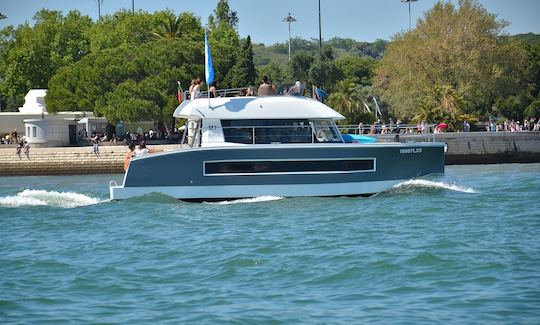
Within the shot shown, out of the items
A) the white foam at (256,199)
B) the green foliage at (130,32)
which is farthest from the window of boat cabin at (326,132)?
the green foliage at (130,32)

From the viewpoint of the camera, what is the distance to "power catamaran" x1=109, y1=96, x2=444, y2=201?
27453 millimetres

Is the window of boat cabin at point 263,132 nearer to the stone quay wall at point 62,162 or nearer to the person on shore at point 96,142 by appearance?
the stone quay wall at point 62,162

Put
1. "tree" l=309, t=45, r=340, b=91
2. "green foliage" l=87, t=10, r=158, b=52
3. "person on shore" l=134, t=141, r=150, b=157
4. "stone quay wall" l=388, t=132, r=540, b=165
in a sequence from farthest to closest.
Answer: "tree" l=309, t=45, r=340, b=91 → "green foliage" l=87, t=10, r=158, b=52 → "stone quay wall" l=388, t=132, r=540, b=165 → "person on shore" l=134, t=141, r=150, b=157

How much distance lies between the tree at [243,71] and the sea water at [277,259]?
41728mm

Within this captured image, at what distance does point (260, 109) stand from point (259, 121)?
13.7 inches

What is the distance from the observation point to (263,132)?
92.4 ft

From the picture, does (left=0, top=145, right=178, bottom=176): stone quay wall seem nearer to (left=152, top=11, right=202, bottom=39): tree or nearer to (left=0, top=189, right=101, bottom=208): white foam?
(left=0, top=189, right=101, bottom=208): white foam

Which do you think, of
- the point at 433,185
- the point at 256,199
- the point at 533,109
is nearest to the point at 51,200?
the point at 256,199

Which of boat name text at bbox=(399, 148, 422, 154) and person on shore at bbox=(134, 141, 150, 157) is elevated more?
person on shore at bbox=(134, 141, 150, 157)

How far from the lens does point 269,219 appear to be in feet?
78.8

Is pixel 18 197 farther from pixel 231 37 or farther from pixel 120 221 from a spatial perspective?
pixel 231 37

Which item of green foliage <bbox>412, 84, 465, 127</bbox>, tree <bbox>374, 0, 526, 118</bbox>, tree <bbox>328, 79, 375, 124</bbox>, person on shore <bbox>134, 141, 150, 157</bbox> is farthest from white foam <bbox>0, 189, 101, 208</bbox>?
tree <bbox>374, 0, 526, 118</bbox>

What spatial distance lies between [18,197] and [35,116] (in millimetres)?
47891

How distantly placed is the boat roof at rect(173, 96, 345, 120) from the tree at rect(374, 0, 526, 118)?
127 ft
